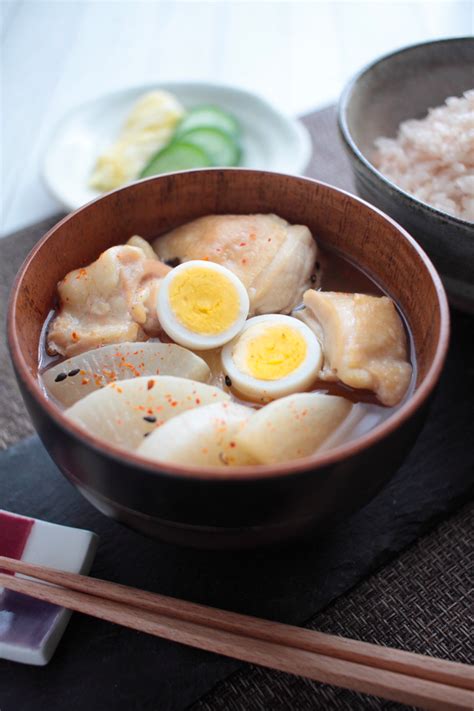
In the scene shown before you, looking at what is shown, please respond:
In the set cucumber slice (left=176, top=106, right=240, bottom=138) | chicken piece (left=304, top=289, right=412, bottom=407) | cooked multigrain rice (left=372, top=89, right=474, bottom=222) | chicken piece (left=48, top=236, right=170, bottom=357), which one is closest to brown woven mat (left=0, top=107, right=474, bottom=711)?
chicken piece (left=304, top=289, right=412, bottom=407)

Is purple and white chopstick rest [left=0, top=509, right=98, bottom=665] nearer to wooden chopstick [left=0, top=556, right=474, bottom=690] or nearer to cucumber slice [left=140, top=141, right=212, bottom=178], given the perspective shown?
wooden chopstick [left=0, top=556, right=474, bottom=690]

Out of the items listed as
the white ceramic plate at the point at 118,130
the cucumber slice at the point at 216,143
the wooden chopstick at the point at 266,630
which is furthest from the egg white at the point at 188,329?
the cucumber slice at the point at 216,143

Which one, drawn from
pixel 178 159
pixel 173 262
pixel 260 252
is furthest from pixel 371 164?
pixel 178 159

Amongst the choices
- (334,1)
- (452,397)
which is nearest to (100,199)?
(452,397)

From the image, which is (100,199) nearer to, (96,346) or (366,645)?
(96,346)

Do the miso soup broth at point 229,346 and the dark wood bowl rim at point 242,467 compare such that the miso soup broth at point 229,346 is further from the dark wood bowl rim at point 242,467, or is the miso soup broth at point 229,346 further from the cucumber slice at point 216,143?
the cucumber slice at point 216,143
